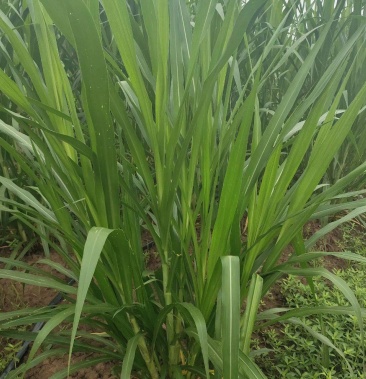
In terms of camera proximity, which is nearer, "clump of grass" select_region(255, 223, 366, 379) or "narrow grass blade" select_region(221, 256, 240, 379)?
"narrow grass blade" select_region(221, 256, 240, 379)

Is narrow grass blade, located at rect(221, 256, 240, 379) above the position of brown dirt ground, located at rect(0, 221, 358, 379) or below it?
above

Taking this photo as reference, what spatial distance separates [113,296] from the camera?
25.2 inches

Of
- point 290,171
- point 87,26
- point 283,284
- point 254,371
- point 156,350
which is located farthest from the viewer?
point 283,284

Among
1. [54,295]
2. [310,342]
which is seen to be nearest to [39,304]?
[54,295]

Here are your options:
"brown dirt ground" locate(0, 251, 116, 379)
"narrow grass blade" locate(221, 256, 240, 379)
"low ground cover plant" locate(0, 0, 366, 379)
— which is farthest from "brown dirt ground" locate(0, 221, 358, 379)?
"narrow grass blade" locate(221, 256, 240, 379)

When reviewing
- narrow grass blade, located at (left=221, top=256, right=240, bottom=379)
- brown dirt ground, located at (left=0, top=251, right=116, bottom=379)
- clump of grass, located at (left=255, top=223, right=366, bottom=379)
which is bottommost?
clump of grass, located at (left=255, top=223, right=366, bottom=379)

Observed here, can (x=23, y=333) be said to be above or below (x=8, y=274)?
below

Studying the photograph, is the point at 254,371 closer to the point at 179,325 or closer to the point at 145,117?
the point at 179,325

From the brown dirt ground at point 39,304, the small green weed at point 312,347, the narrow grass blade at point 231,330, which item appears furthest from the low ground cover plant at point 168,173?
the small green weed at point 312,347

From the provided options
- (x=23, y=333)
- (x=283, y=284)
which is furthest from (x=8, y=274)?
(x=283, y=284)

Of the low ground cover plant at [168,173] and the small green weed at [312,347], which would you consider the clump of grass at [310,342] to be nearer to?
the small green weed at [312,347]

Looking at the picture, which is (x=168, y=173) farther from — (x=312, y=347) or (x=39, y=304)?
(x=39, y=304)

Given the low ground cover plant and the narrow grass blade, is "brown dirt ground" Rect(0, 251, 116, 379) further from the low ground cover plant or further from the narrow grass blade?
the narrow grass blade

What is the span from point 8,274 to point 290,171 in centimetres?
46
